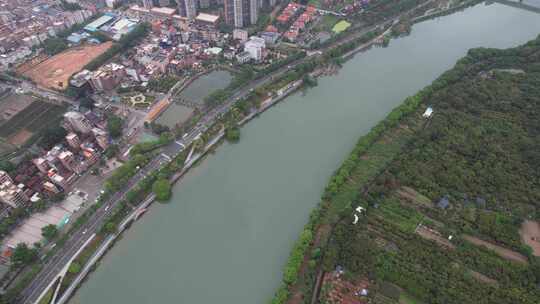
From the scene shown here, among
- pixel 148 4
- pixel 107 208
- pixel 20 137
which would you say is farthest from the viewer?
pixel 148 4

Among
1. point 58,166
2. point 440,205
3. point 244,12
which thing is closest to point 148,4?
point 244,12

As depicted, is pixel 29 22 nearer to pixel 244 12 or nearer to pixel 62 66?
pixel 62 66

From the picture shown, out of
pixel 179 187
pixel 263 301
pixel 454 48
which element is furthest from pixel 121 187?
pixel 454 48

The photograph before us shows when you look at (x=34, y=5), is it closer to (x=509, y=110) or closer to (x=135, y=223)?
(x=135, y=223)

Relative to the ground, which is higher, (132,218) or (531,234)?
(531,234)

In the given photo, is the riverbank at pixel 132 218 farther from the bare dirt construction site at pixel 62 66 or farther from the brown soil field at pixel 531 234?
the brown soil field at pixel 531 234

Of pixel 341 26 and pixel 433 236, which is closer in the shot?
pixel 433 236
